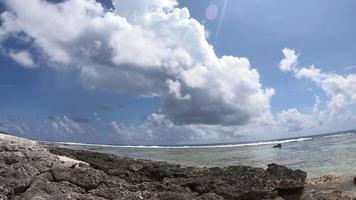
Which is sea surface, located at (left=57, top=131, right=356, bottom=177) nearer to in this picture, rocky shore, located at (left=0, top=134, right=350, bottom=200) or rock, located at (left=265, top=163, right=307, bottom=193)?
rock, located at (left=265, top=163, right=307, bottom=193)

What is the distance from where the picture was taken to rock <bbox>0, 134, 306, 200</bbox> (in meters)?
12.8

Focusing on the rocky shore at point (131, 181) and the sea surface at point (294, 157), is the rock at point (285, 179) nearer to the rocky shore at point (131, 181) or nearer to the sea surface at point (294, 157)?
the rocky shore at point (131, 181)

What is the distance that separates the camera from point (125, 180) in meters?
16.2

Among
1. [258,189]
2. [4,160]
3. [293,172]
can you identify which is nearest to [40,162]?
[4,160]

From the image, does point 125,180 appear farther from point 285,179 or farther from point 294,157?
point 294,157

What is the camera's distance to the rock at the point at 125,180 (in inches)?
505

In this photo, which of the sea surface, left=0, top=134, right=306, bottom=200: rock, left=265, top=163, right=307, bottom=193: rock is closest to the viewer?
left=0, top=134, right=306, bottom=200: rock

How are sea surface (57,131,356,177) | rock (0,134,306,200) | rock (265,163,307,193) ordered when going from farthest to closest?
1. sea surface (57,131,356,177)
2. rock (265,163,307,193)
3. rock (0,134,306,200)

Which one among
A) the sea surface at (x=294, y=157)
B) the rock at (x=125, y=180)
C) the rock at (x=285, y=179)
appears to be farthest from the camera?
the sea surface at (x=294, y=157)

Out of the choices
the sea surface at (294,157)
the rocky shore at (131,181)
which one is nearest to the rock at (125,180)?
the rocky shore at (131,181)

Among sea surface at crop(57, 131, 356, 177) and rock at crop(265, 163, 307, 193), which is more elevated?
sea surface at crop(57, 131, 356, 177)

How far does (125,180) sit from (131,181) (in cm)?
26

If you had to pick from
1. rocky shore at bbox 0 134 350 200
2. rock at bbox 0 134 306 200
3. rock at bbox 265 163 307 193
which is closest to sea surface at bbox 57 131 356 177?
rock at bbox 265 163 307 193

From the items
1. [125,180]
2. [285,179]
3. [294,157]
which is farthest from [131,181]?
[294,157]
